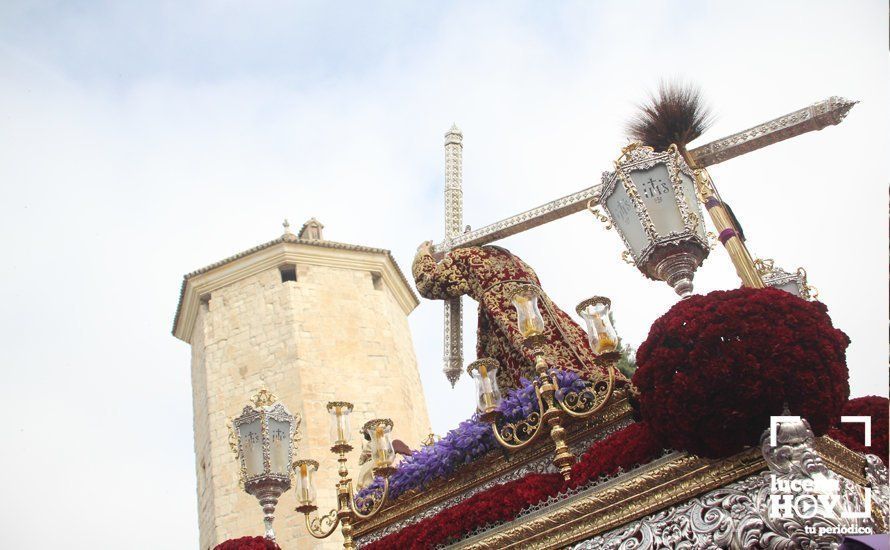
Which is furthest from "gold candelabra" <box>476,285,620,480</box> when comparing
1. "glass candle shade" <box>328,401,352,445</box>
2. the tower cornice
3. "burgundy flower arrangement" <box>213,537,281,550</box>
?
the tower cornice

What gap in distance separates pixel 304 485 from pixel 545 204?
9.86 ft

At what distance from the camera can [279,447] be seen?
7.68 meters

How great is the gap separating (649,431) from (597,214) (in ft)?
5.49

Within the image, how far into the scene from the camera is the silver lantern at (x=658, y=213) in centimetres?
549

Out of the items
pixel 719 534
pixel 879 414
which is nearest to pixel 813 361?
pixel 719 534

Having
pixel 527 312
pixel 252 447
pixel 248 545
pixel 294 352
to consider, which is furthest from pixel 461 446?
pixel 294 352

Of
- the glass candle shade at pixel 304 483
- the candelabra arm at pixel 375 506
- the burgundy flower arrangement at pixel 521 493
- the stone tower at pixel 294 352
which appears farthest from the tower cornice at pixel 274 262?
the burgundy flower arrangement at pixel 521 493

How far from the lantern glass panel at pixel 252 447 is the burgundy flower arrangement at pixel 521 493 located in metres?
1.74

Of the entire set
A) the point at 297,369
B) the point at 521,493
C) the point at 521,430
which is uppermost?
the point at 297,369

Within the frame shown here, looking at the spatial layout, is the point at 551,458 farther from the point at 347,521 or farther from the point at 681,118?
the point at 681,118

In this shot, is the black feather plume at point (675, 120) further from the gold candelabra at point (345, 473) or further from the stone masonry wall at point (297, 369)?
the stone masonry wall at point (297, 369)

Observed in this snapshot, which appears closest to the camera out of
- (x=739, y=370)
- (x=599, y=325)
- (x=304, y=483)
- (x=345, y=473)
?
(x=739, y=370)

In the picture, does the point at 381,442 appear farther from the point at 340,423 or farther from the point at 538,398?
the point at 538,398

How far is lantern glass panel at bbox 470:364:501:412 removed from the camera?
5902 mm
